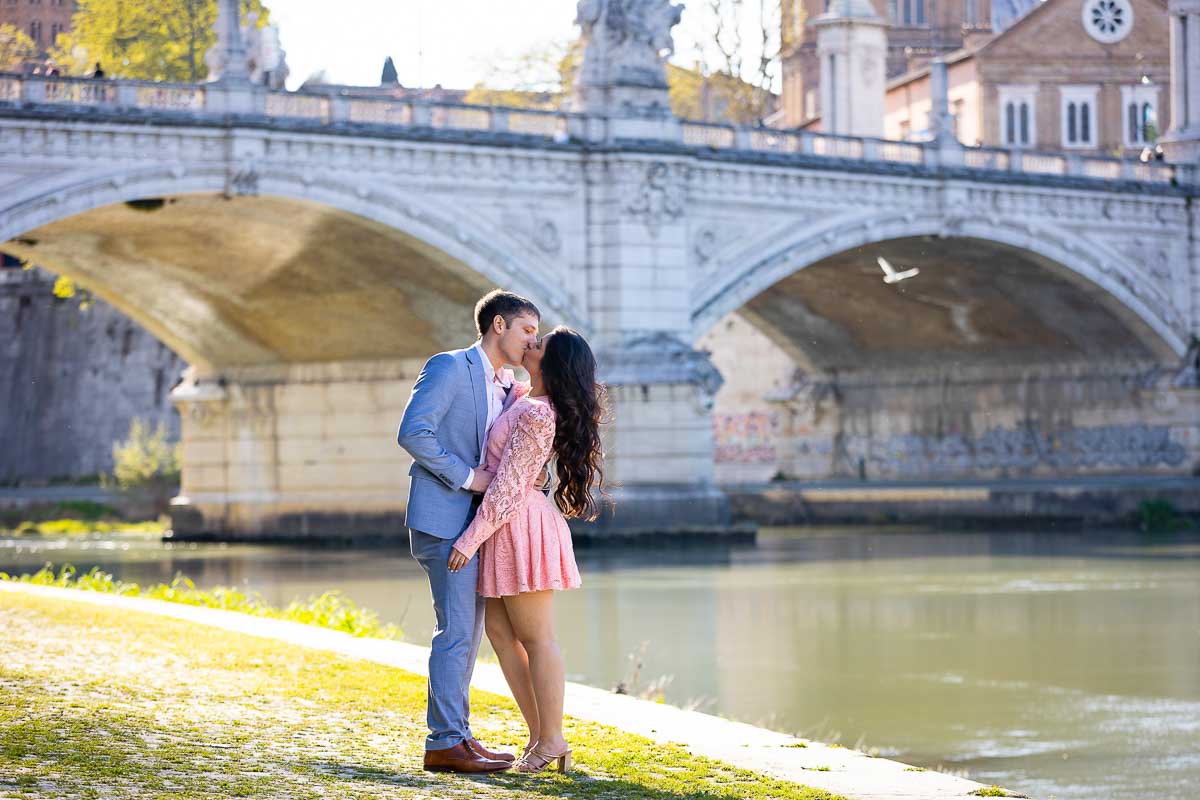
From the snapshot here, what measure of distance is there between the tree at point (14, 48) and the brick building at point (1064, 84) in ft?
89.5

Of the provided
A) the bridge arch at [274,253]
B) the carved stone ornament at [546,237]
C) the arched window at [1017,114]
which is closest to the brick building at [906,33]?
the arched window at [1017,114]

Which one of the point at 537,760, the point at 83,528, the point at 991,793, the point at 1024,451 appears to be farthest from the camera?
the point at 1024,451

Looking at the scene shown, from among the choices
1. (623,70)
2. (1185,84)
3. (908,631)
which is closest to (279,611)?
(908,631)

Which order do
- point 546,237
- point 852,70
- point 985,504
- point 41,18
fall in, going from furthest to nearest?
point 852,70, point 41,18, point 985,504, point 546,237

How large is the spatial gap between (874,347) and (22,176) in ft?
74.8

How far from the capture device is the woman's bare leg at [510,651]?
21.6 ft

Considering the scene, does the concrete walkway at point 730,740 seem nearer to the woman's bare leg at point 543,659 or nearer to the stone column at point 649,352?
the woman's bare leg at point 543,659

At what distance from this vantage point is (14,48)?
31.9 m

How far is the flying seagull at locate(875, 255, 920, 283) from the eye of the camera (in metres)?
34.4

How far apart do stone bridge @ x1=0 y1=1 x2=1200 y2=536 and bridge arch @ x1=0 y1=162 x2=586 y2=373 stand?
5cm

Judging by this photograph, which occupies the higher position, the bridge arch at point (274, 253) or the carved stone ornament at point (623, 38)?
the carved stone ornament at point (623, 38)

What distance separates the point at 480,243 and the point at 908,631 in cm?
1137

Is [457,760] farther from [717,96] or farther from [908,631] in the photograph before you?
[717,96]

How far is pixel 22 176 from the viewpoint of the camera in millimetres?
24062
